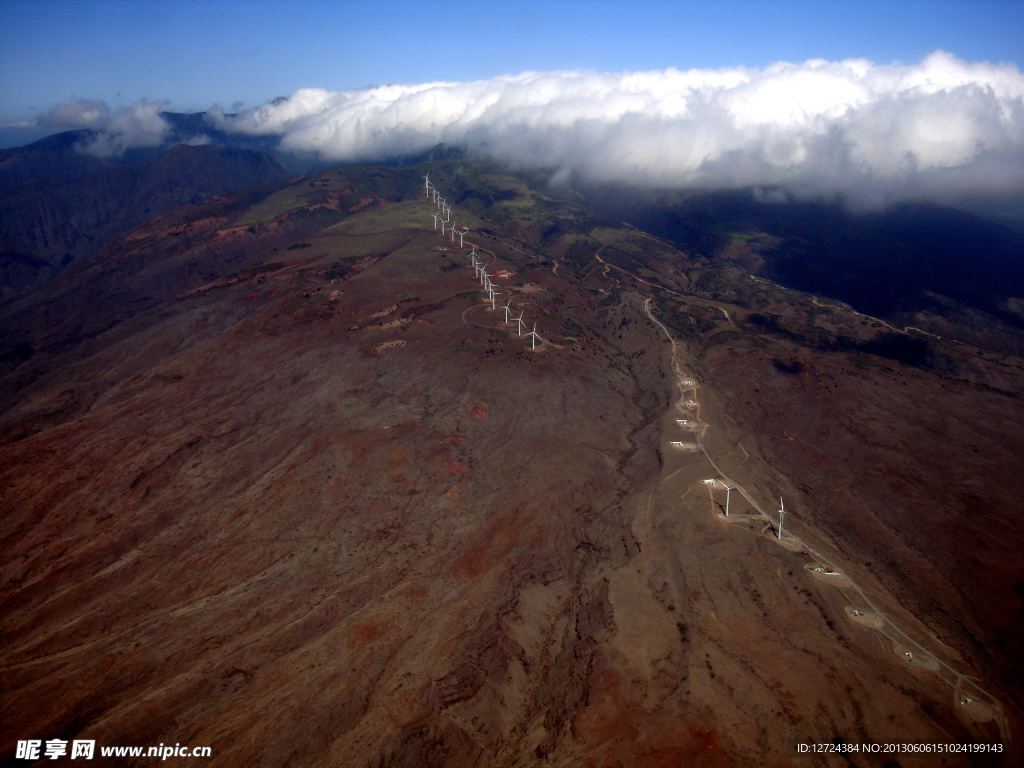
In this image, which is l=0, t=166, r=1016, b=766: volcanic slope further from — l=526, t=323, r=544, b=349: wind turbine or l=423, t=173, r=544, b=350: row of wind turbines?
l=423, t=173, r=544, b=350: row of wind turbines

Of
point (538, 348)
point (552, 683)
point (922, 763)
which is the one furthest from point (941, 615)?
point (538, 348)

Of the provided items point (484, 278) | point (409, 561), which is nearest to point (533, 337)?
point (484, 278)

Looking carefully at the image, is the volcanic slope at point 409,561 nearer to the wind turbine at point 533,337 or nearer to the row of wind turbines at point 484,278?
the wind turbine at point 533,337

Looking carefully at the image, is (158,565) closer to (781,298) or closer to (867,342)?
(867,342)

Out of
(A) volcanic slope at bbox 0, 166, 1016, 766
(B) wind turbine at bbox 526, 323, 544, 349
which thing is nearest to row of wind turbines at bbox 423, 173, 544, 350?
(B) wind turbine at bbox 526, 323, 544, 349

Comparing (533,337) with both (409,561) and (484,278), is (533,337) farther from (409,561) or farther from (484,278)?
(409,561)

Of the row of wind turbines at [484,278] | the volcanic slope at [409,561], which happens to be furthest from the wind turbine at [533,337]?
the volcanic slope at [409,561]

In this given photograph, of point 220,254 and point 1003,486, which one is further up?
point 220,254

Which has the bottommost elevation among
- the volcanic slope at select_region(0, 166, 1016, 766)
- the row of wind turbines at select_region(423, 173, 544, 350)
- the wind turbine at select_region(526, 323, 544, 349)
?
the volcanic slope at select_region(0, 166, 1016, 766)
